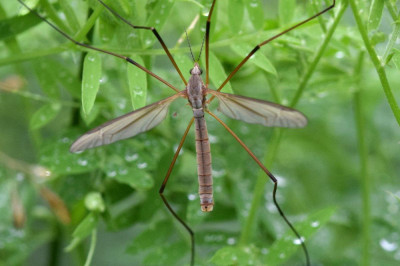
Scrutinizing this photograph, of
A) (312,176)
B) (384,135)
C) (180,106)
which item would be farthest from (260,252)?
(384,135)

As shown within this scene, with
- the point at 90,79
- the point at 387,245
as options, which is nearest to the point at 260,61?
the point at 90,79


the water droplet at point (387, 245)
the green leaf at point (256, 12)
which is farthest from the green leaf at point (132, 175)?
the water droplet at point (387, 245)

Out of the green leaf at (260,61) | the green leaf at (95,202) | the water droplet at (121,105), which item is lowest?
the green leaf at (95,202)

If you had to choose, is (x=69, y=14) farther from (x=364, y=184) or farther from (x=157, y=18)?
(x=364, y=184)

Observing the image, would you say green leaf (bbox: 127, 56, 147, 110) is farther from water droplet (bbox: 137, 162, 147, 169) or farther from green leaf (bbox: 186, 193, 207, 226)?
green leaf (bbox: 186, 193, 207, 226)

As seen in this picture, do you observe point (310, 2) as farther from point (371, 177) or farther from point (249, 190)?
point (371, 177)

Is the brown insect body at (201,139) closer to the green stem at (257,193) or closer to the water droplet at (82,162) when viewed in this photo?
the green stem at (257,193)

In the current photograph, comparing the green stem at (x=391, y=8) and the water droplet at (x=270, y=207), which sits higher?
the green stem at (x=391, y=8)

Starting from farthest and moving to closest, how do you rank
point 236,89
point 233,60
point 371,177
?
point 371,177, point 236,89, point 233,60
